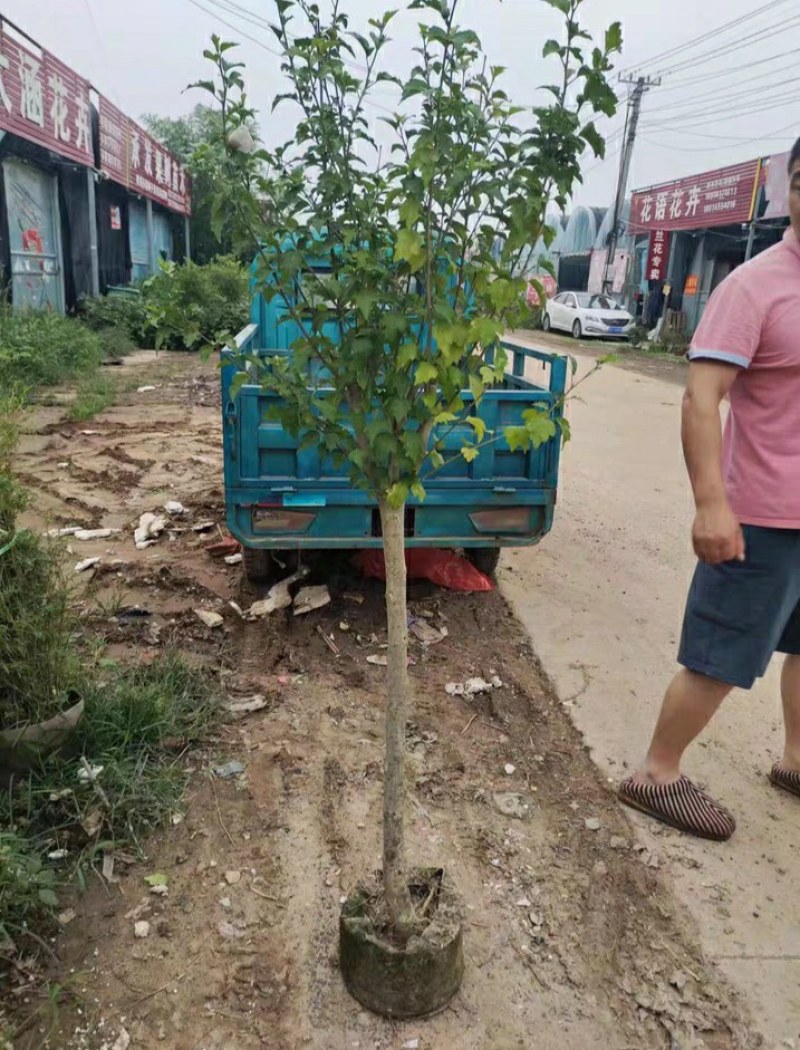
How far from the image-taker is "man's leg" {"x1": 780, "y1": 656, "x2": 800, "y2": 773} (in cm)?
291

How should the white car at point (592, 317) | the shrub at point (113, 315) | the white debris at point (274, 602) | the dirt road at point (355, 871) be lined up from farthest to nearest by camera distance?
the white car at point (592, 317) < the shrub at point (113, 315) < the white debris at point (274, 602) < the dirt road at point (355, 871)

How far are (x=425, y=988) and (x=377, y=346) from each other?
61.0 inches

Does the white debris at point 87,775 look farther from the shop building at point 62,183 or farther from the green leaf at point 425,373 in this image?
the shop building at point 62,183

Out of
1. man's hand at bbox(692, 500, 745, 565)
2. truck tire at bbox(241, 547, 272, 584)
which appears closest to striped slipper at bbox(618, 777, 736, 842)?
man's hand at bbox(692, 500, 745, 565)

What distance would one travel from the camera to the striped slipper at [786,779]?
120 inches

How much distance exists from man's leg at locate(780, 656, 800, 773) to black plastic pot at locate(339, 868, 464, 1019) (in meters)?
1.51

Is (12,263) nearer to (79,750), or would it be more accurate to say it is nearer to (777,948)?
(79,750)

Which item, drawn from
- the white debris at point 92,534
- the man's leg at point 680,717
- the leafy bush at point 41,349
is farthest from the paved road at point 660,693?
the leafy bush at point 41,349

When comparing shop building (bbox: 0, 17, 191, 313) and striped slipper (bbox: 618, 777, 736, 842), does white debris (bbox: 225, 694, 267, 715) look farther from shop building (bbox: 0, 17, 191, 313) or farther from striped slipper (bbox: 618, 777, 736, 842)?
shop building (bbox: 0, 17, 191, 313)

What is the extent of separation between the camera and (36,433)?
27.2 ft

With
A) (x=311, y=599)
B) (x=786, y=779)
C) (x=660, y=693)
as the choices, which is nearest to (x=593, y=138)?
(x=786, y=779)

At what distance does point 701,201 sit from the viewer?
2189cm

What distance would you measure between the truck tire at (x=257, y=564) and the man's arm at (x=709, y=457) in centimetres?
263

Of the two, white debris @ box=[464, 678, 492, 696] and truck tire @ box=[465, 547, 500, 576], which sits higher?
truck tire @ box=[465, 547, 500, 576]
